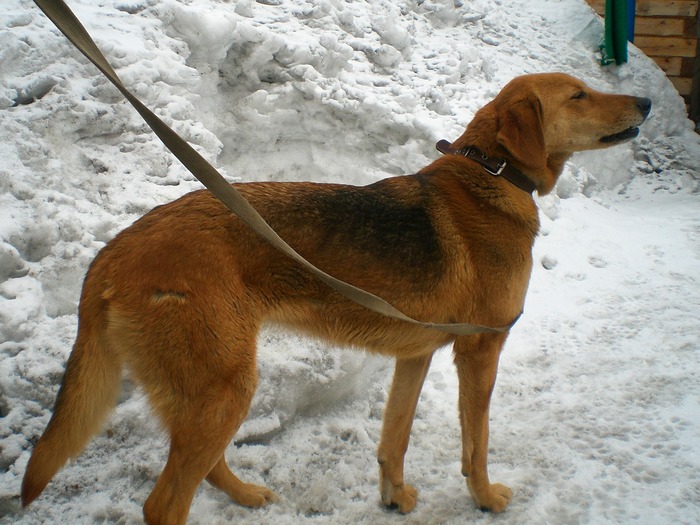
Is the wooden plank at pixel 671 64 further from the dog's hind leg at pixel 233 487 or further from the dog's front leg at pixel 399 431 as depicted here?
the dog's hind leg at pixel 233 487

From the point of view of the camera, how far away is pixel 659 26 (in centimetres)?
921

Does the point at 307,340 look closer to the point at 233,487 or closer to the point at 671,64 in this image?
the point at 233,487

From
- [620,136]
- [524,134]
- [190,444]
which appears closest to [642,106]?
[620,136]

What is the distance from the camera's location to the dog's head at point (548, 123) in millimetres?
2795

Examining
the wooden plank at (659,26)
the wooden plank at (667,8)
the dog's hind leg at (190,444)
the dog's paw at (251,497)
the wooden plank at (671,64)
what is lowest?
the wooden plank at (671,64)

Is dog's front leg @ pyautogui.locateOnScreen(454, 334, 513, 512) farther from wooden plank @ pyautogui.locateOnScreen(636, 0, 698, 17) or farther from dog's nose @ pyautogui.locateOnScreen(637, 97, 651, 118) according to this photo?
wooden plank @ pyautogui.locateOnScreen(636, 0, 698, 17)

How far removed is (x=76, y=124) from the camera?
3846 mm

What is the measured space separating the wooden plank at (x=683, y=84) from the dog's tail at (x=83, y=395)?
32.6 feet

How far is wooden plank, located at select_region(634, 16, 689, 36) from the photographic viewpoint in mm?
9117

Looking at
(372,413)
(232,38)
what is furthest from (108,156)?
(372,413)

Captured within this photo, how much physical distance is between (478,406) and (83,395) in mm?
1755

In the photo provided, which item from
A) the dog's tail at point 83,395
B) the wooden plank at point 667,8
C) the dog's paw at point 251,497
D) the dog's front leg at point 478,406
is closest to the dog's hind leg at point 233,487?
the dog's paw at point 251,497

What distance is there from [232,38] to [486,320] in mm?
3475

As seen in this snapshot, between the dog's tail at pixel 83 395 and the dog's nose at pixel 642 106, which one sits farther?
the dog's nose at pixel 642 106
